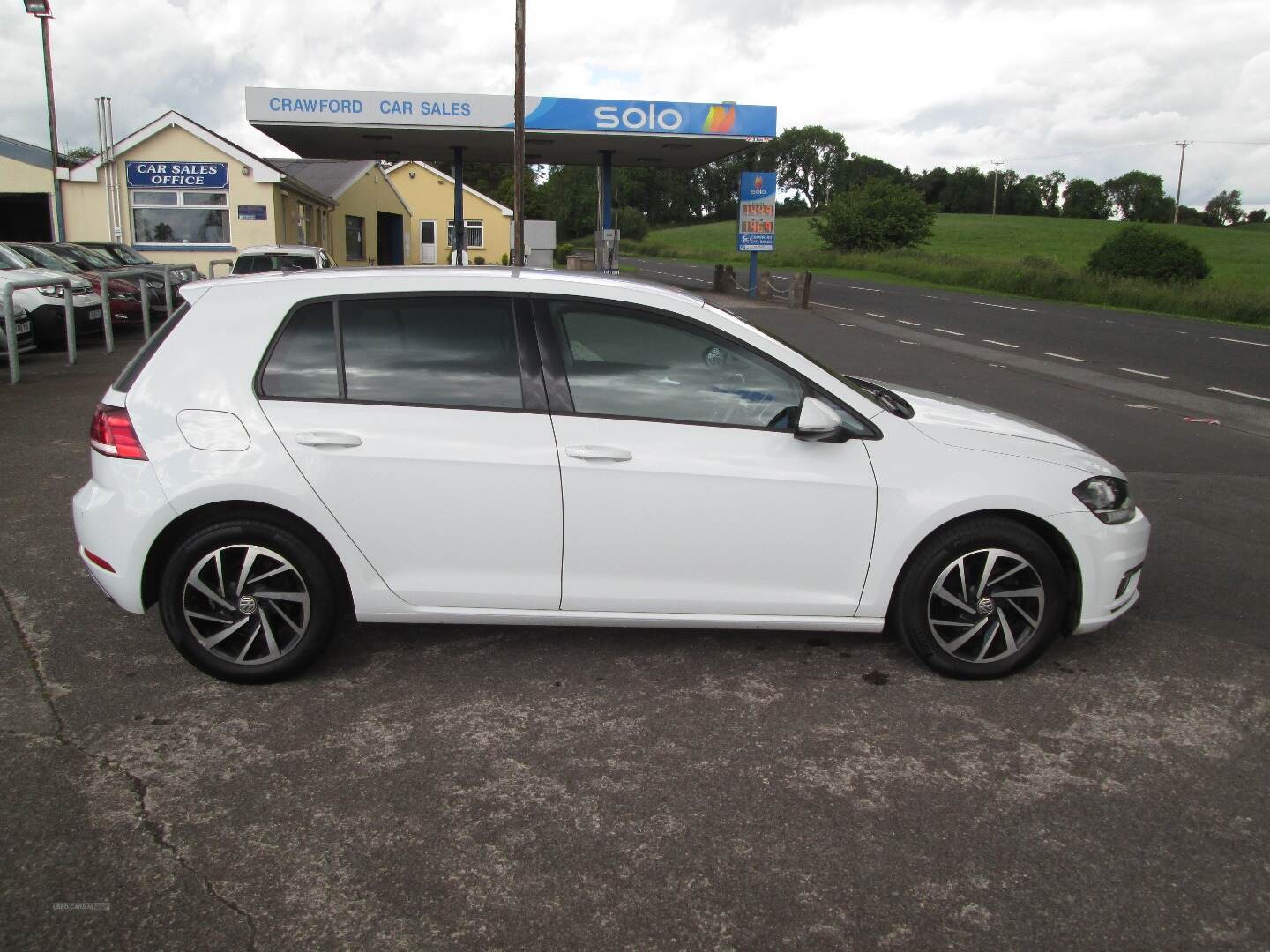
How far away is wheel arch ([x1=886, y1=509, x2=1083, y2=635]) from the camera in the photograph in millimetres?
4191

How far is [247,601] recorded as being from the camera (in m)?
4.08

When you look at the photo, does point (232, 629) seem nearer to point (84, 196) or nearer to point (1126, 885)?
point (1126, 885)

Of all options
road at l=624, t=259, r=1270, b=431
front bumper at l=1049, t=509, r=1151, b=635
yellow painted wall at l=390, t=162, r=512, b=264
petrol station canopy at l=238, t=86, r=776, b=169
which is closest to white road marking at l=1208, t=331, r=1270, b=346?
road at l=624, t=259, r=1270, b=431

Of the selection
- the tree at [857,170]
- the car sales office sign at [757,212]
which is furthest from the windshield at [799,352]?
the tree at [857,170]

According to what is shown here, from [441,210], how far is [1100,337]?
147 feet

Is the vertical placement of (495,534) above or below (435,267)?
below

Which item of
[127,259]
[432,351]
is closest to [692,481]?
[432,351]

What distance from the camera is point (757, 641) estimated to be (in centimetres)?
475

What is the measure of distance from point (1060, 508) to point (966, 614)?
561mm

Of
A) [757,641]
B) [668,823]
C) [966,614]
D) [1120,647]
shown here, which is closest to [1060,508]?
[966,614]

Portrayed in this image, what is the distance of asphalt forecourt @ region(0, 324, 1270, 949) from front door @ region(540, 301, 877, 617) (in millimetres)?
424

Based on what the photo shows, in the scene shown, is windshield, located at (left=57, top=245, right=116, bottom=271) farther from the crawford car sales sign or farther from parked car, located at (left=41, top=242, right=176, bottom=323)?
the crawford car sales sign

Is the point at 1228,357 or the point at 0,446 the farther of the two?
the point at 1228,357

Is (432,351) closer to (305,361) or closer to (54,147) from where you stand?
(305,361)
